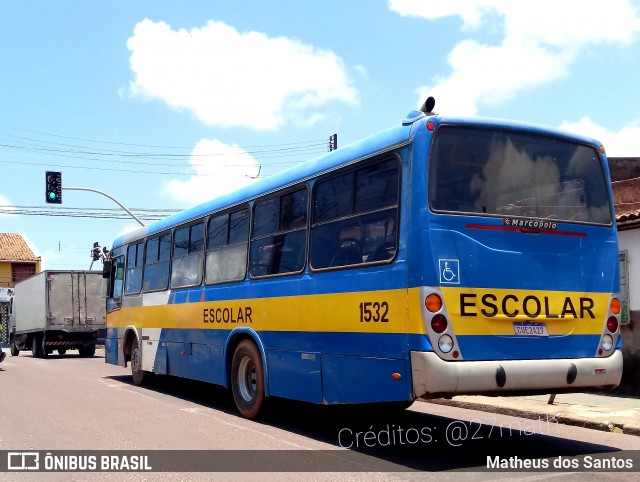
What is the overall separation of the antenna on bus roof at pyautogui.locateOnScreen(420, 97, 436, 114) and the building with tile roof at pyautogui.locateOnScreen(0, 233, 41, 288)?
58652mm

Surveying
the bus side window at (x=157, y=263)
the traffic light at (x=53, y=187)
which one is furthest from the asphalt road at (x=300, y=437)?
the traffic light at (x=53, y=187)

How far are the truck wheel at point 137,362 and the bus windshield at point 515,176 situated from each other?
9399mm

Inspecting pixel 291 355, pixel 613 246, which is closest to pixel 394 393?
pixel 291 355

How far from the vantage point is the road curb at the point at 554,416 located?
9406mm

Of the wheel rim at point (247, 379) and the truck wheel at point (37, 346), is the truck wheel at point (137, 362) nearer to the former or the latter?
the wheel rim at point (247, 379)

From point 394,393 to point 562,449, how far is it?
2333 millimetres

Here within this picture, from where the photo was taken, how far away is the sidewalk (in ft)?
31.7

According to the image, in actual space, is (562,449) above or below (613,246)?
below

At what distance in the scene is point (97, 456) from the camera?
7637 mm

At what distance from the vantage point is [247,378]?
1043cm

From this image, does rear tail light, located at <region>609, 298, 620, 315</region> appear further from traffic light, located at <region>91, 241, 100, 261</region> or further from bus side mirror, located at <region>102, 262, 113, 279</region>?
traffic light, located at <region>91, 241, 100, 261</region>

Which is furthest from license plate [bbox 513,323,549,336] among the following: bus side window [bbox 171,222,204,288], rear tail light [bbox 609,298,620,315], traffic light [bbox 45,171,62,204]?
traffic light [bbox 45,171,62,204]

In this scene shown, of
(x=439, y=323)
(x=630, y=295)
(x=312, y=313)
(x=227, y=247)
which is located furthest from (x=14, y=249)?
(x=439, y=323)

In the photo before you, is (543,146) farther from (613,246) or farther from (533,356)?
(533,356)
